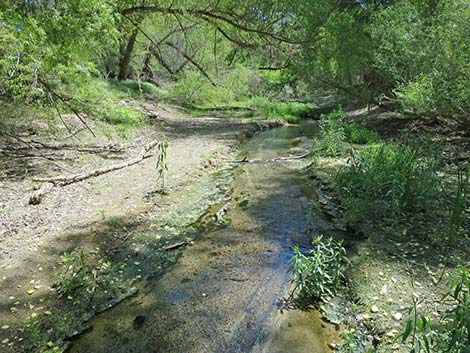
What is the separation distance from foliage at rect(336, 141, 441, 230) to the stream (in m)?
0.82

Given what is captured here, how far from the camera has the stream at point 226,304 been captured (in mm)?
3064

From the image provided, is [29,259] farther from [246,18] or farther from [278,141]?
[278,141]

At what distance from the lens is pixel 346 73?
49.4ft

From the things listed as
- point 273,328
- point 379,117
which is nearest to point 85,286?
point 273,328

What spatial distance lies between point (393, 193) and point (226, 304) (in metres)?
2.97

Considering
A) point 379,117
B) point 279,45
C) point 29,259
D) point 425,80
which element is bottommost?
point 29,259

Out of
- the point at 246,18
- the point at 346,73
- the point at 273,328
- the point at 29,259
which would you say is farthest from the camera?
the point at 346,73

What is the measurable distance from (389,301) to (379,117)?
12.0 m

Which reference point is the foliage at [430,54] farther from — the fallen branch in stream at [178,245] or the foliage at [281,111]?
the foliage at [281,111]

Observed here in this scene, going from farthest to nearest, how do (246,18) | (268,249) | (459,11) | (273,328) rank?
(246,18) < (459,11) < (268,249) < (273,328)

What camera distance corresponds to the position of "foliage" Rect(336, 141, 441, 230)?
4906 mm

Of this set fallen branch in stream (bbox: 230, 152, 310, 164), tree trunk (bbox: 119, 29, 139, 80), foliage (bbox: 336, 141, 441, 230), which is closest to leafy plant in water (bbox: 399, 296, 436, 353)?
foliage (bbox: 336, 141, 441, 230)

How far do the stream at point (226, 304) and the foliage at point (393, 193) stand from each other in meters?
0.82

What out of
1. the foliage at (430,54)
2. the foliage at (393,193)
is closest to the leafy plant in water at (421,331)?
the foliage at (393,193)
